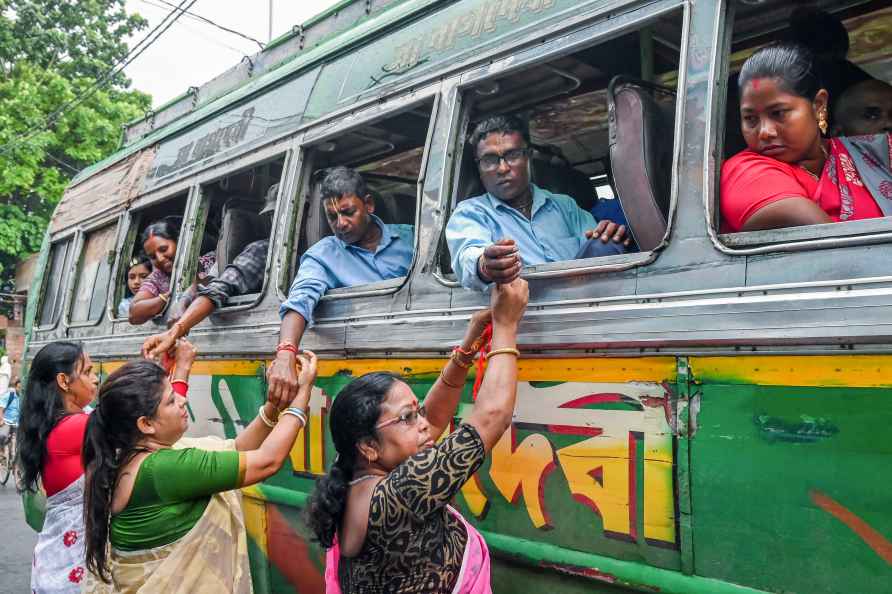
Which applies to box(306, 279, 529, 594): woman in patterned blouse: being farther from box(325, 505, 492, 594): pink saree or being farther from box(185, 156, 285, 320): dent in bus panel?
box(185, 156, 285, 320): dent in bus panel

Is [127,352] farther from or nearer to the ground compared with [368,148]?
nearer to the ground

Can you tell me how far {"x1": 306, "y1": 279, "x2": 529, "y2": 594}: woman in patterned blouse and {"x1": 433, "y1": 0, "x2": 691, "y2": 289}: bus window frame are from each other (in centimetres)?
21

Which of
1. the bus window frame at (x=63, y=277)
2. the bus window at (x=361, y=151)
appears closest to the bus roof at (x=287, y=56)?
the bus window at (x=361, y=151)

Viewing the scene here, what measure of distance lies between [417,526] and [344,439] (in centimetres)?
32

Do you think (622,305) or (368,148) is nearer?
(622,305)

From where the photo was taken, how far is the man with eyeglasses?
241 cm

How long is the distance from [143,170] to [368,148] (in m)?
2.11

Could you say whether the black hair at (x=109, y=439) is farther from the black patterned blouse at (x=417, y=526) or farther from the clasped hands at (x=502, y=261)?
the clasped hands at (x=502, y=261)

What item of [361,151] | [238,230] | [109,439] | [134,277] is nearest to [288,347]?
[109,439]

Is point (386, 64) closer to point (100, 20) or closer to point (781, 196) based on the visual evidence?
point (781, 196)

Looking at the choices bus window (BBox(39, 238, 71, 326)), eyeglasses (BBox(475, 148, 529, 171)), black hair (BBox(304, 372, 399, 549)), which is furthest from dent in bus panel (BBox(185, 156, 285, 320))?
bus window (BBox(39, 238, 71, 326))

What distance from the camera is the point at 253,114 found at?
3.90m

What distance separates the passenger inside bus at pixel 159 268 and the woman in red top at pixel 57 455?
1.05 metres

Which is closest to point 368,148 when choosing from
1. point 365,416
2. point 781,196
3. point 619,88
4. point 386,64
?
point 386,64
